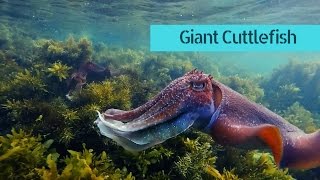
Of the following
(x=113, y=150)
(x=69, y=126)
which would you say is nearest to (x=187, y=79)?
(x=113, y=150)

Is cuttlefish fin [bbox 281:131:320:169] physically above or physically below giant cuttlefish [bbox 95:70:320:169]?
below

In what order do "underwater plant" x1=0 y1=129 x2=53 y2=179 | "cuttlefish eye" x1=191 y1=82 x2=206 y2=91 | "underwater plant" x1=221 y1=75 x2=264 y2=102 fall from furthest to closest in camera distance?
1. "underwater plant" x1=221 y1=75 x2=264 y2=102
2. "cuttlefish eye" x1=191 y1=82 x2=206 y2=91
3. "underwater plant" x1=0 y1=129 x2=53 y2=179

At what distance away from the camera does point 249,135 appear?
421 cm

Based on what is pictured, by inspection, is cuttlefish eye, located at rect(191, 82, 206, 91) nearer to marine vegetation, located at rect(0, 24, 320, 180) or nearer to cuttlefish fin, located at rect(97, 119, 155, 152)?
marine vegetation, located at rect(0, 24, 320, 180)

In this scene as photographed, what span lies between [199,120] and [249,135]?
67 centimetres

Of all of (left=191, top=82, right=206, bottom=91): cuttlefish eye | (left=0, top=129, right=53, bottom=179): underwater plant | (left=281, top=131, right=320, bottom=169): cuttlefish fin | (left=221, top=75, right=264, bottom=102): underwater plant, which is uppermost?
(left=191, top=82, right=206, bottom=91): cuttlefish eye

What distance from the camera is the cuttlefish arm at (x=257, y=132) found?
13.5 ft

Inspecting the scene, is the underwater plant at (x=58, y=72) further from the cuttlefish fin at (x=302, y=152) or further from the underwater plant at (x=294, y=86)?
the underwater plant at (x=294, y=86)

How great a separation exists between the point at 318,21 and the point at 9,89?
114 feet

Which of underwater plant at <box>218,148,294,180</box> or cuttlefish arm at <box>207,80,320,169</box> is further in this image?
underwater plant at <box>218,148,294,180</box>

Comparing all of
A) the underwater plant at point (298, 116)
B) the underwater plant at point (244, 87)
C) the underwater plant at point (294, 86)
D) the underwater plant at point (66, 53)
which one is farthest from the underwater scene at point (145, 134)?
the underwater plant at point (294, 86)

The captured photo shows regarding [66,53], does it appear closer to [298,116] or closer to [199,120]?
[199,120]

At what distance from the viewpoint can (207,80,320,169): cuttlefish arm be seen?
4125 mm

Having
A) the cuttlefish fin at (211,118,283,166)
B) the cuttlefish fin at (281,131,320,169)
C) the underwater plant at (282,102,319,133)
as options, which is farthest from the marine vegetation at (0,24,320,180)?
the underwater plant at (282,102,319,133)
